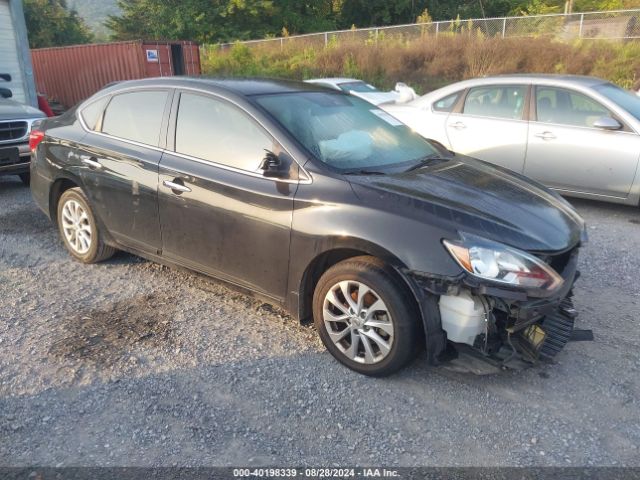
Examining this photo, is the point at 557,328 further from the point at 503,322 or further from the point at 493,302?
the point at 493,302

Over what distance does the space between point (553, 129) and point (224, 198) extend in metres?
4.54

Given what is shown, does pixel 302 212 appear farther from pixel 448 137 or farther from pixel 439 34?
pixel 439 34

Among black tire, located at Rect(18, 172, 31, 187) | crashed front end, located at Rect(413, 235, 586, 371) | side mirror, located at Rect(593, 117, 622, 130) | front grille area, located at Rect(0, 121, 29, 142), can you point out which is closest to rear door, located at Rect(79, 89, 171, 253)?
crashed front end, located at Rect(413, 235, 586, 371)

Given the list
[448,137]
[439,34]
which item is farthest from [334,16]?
[448,137]

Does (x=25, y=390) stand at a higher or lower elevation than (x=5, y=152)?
lower

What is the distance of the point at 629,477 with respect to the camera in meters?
A: 2.55

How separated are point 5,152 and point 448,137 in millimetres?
5874

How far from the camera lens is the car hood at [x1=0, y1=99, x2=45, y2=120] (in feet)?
25.4

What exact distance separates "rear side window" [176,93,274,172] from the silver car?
4.19 m

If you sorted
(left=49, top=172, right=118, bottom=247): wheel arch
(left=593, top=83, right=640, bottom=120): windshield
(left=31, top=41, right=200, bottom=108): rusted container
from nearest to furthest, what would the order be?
(left=49, top=172, right=118, bottom=247): wheel arch → (left=593, top=83, right=640, bottom=120): windshield → (left=31, top=41, right=200, bottom=108): rusted container

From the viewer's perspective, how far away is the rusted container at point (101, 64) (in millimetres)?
17031

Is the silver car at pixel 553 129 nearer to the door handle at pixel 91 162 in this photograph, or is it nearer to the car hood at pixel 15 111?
the door handle at pixel 91 162

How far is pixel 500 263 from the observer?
2.95 m

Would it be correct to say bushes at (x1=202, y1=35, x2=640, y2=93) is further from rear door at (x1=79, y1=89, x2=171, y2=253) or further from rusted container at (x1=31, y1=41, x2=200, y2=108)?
rear door at (x1=79, y1=89, x2=171, y2=253)
